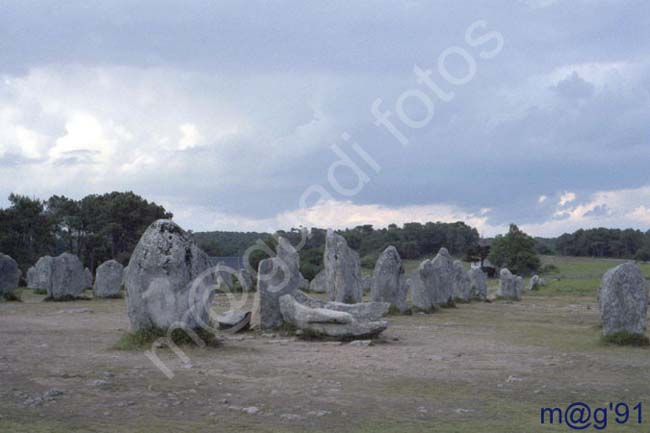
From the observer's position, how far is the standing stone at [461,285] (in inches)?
1249

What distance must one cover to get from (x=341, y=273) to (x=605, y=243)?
7272 centimetres

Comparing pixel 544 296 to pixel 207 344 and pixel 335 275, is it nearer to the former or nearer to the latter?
pixel 335 275

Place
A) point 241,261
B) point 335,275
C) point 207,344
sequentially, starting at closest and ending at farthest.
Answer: point 207,344 < point 335,275 < point 241,261

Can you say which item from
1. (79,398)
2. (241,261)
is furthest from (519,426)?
(241,261)

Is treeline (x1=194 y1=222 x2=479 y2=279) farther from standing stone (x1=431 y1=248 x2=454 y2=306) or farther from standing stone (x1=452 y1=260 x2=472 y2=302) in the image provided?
standing stone (x1=431 y1=248 x2=454 y2=306)

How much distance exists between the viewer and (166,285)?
1257 centimetres

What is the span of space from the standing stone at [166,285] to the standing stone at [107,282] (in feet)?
59.7

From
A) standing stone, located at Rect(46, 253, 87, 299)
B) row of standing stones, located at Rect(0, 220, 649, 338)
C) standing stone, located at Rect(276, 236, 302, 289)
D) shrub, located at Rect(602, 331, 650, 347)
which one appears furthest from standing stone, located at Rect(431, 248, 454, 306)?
standing stone, located at Rect(46, 253, 87, 299)

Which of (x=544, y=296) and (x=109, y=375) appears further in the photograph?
(x=544, y=296)

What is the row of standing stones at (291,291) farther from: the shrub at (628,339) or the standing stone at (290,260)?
the shrub at (628,339)

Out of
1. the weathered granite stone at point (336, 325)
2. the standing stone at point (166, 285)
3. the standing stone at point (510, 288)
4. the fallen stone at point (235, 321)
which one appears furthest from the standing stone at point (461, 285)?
the standing stone at point (166, 285)

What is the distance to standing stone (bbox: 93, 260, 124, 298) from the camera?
2998 cm

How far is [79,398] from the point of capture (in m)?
7.83

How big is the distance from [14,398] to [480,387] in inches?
225
